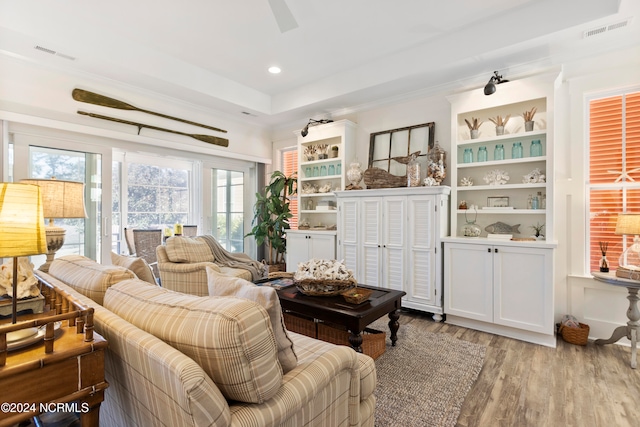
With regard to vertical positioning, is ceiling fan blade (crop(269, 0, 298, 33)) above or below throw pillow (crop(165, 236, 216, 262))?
above

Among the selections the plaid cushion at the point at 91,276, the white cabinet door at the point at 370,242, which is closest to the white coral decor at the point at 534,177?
the white cabinet door at the point at 370,242

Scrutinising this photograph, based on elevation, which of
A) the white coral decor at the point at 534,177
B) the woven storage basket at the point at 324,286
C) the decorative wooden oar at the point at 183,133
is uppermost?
the decorative wooden oar at the point at 183,133

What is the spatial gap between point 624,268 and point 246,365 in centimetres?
326

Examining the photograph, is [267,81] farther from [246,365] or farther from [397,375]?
[246,365]

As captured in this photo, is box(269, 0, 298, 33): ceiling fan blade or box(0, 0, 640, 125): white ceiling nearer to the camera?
box(269, 0, 298, 33): ceiling fan blade

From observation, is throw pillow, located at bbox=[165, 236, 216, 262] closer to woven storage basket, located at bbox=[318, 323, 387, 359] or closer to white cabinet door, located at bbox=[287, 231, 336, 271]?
white cabinet door, located at bbox=[287, 231, 336, 271]

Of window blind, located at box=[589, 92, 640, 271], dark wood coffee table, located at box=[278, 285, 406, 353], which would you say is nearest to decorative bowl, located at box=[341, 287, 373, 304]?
dark wood coffee table, located at box=[278, 285, 406, 353]

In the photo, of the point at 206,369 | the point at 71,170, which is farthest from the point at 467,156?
the point at 71,170

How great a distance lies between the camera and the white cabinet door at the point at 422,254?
3549mm

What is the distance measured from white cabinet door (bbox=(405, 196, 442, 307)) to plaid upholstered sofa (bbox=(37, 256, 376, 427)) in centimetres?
246

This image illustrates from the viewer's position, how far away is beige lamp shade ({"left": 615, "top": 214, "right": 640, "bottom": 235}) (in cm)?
253

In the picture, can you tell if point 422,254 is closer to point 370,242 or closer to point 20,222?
point 370,242

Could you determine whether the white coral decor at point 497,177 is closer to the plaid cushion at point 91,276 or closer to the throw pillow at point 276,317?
the throw pillow at point 276,317

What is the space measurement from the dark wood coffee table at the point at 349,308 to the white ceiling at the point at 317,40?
8.17 feet
